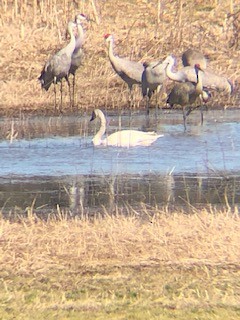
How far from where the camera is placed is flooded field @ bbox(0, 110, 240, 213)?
8.70 metres

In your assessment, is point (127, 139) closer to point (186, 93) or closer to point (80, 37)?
point (186, 93)

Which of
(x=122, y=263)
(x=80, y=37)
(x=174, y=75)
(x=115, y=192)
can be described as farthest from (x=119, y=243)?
(x=80, y=37)

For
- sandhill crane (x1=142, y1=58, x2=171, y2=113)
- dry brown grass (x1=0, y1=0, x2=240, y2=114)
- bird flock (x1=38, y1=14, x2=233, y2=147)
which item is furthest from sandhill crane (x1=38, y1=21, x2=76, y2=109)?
sandhill crane (x1=142, y1=58, x2=171, y2=113)

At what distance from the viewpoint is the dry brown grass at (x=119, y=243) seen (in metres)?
6.21

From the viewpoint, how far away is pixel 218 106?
15656 millimetres

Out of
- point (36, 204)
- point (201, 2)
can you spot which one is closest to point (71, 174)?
point (36, 204)

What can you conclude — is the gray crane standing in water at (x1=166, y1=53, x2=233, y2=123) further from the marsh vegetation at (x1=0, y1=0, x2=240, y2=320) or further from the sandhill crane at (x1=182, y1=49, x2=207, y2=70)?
the marsh vegetation at (x1=0, y1=0, x2=240, y2=320)

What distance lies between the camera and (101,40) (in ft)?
61.9

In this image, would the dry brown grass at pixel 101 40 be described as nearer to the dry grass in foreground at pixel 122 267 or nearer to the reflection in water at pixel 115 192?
the reflection in water at pixel 115 192

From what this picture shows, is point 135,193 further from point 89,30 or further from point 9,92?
point 89,30

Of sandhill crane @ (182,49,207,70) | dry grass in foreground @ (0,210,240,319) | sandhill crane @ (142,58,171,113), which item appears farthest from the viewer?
sandhill crane @ (182,49,207,70)

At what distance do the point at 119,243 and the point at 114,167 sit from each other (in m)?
3.79

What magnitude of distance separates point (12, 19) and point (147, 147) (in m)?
8.46

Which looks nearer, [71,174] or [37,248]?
[37,248]
